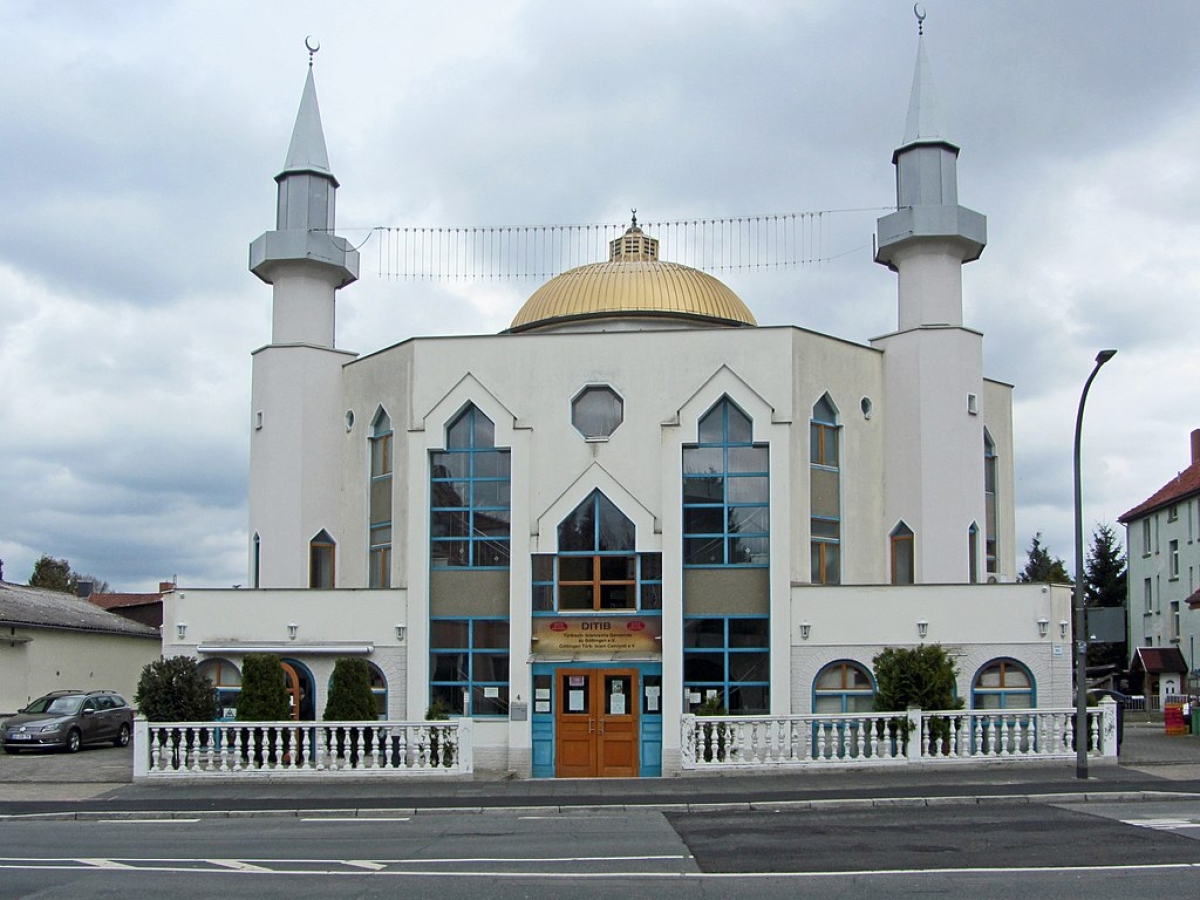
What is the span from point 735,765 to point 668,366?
8.43 m

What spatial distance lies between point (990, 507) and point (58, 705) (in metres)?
22.1

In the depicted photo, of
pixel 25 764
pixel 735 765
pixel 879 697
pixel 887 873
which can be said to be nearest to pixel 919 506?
pixel 879 697

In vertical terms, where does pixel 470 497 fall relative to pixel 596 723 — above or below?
above

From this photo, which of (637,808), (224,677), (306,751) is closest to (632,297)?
(224,677)

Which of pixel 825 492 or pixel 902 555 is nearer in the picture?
pixel 825 492

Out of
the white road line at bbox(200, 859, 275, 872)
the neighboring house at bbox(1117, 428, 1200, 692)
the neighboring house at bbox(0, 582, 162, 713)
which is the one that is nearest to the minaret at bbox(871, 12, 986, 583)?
the white road line at bbox(200, 859, 275, 872)

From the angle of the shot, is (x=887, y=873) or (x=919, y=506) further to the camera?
(x=919, y=506)

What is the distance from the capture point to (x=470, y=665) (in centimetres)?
2631

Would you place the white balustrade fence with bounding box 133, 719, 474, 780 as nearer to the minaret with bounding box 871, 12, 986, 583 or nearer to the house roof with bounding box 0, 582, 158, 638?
the minaret with bounding box 871, 12, 986, 583

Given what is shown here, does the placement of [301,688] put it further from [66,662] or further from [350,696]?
[66,662]

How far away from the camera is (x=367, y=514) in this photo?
96.5ft

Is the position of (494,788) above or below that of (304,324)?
below

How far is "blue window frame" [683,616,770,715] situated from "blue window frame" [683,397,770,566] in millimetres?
1203

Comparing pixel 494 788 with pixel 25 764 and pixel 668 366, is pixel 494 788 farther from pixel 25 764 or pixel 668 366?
pixel 25 764
